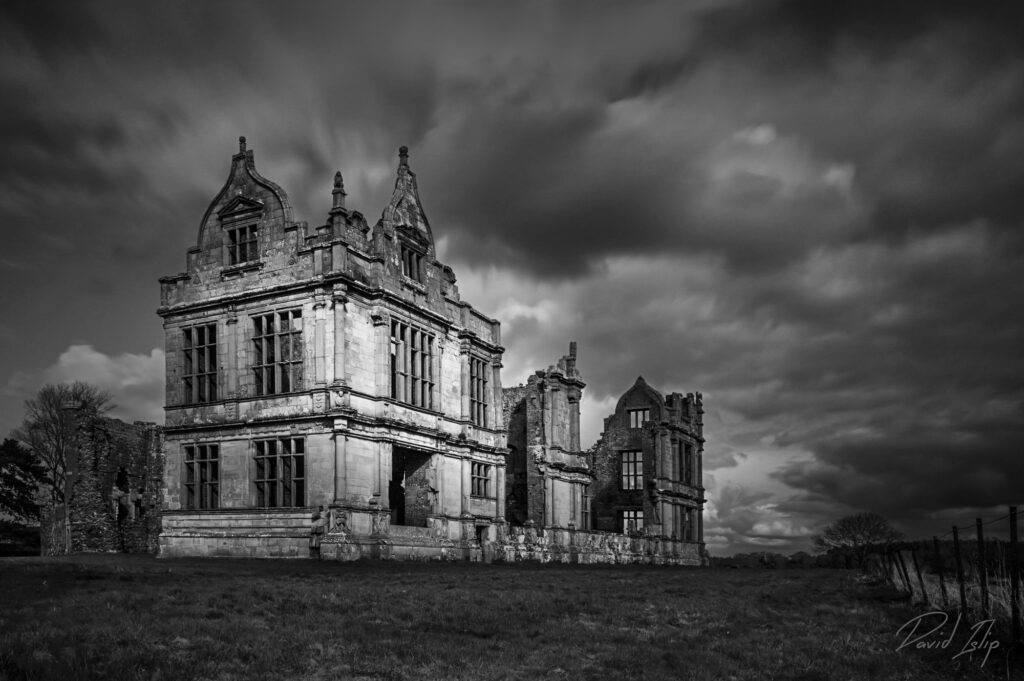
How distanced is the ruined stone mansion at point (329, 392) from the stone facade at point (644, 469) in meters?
15.3

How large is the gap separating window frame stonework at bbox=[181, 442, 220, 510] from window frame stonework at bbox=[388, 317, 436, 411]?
290 inches

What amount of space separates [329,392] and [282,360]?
3.00 metres

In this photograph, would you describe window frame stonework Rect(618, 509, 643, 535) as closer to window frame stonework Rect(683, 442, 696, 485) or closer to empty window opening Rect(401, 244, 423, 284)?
window frame stonework Rect(683, 442, 696, 485)

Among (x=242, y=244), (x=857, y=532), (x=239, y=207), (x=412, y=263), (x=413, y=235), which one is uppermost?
(x=239, y=207)

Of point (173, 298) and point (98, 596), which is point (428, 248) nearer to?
point (173, 298)

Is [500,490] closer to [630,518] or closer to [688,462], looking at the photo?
[630,518]

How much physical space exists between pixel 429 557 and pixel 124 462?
585 inches

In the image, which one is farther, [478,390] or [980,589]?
[478,390]

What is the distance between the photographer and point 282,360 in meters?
35.8

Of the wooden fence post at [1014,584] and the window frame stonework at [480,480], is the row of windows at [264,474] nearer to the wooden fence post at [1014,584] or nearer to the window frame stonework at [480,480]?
the window frame stonework at [480,480]

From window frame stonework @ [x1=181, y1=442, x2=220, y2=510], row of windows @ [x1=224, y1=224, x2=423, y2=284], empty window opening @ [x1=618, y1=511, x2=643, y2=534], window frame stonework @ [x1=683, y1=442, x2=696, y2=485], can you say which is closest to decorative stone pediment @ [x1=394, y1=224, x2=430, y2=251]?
row of windows @ [x1=224, y1=224, x2=423, y2=284]

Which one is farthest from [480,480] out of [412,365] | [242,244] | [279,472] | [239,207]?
[239,207]

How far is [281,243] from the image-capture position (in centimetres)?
3625
